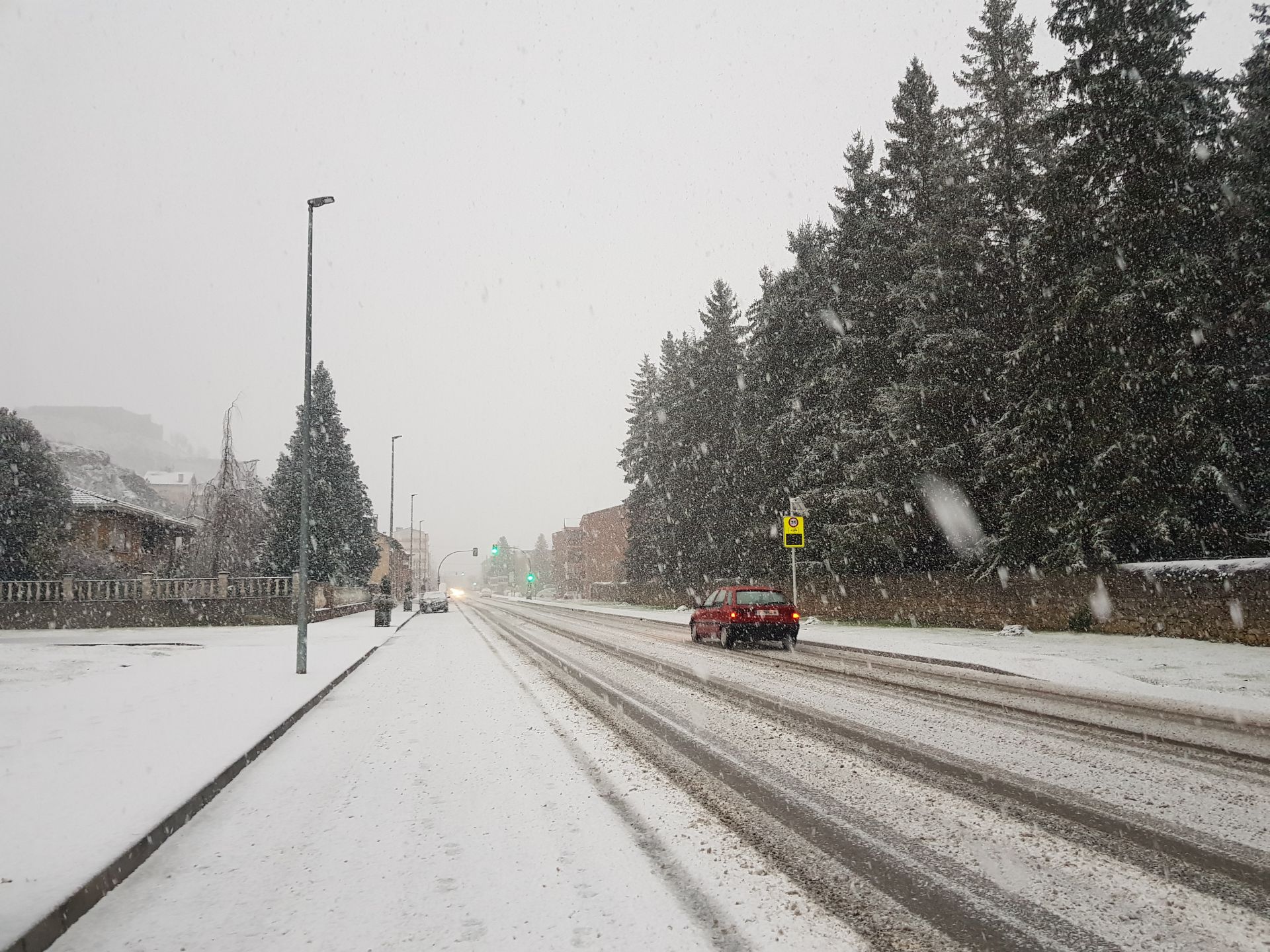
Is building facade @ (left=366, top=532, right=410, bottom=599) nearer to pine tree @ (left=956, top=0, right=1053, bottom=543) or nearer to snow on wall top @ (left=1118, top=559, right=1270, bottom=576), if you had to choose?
pine tree @ (left=956, top=0, right=1053, bottom=543)

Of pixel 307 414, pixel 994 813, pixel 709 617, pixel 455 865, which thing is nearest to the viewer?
pixel 455 865

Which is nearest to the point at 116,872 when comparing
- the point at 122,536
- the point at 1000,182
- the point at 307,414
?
the point at 307,414

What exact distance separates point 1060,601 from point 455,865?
18.4 meters

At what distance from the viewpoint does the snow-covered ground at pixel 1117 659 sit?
10.3 metres

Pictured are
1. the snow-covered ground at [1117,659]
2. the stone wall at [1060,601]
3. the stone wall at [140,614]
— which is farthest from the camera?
the stone wall at [140,614]

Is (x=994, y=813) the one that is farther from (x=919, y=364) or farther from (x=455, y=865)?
(x=919, y=364)

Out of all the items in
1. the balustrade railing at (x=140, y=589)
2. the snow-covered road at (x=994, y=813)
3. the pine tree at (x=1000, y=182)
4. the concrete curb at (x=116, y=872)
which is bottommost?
the snow-covered road at (x=994, y=813)

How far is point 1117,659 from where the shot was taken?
13.2 m

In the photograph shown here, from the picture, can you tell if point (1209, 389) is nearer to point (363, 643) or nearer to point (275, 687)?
point (275, 687)

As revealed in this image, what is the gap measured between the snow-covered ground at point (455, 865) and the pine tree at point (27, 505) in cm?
3173

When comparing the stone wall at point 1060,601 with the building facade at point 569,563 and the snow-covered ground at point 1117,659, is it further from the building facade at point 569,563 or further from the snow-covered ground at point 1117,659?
the building facade at point 569,563

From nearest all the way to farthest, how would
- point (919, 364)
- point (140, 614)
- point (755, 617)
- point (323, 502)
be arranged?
point (755, 617), point (919, 364), point (140, 614), point (323, 502)

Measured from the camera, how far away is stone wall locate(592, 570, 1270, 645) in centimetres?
1397

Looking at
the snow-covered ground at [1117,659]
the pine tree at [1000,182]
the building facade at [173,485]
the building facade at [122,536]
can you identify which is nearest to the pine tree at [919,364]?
the pine tree at [1000,182]
